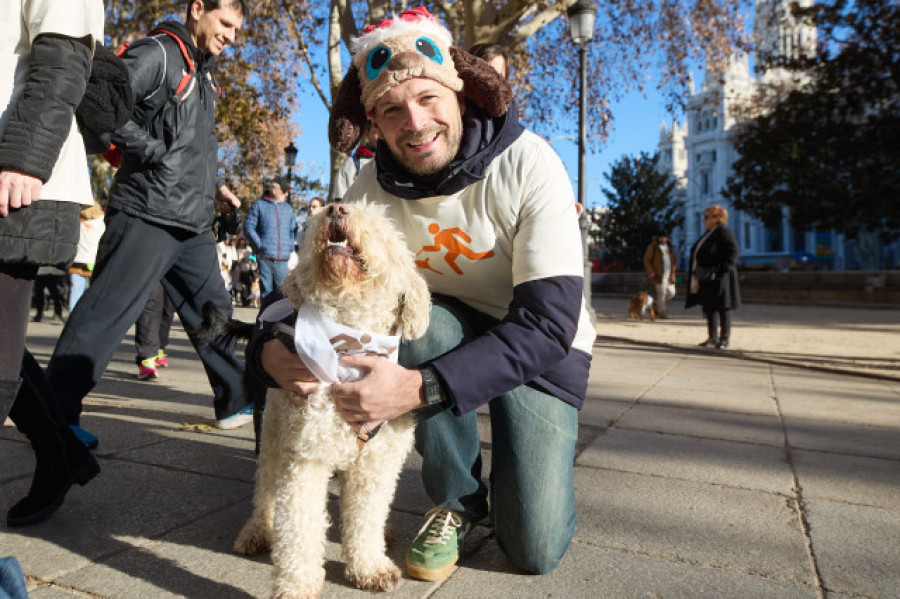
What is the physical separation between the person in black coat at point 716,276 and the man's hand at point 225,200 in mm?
7068

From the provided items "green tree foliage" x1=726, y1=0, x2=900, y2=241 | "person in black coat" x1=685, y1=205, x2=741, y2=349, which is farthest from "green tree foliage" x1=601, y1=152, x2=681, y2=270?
"person in black coat" x1=685, y1=205, x2=741, y2=349

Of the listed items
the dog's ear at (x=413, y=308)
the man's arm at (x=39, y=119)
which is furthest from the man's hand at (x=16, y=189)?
the dog's ear at (x=413, y=308)

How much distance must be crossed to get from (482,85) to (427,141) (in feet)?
0.90

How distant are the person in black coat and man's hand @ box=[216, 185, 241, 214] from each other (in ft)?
23.2

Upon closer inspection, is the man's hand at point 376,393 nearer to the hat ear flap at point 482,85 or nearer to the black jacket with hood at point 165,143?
the hat ear flap at point 482,85

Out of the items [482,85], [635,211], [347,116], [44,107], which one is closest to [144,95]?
[347,116]

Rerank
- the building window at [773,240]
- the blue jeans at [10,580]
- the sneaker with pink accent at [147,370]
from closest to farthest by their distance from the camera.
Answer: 1. the blue jeans at [10,580]
2. the sneaker with pink accent at [147,370]
3. the building window at [773,240]

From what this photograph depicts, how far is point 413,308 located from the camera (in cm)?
198

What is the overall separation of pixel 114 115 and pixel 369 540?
5.18 feet

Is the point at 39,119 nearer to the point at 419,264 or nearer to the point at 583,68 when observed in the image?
the point at 419,264

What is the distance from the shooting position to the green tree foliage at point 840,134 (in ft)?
71.4

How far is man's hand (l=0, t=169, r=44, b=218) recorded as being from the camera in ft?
5.67

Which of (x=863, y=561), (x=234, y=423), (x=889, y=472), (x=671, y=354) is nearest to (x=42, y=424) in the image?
(x=234, y=423)

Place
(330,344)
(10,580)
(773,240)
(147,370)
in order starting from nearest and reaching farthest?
(10,580) < (330,344) < (147,370) < (773,240)
